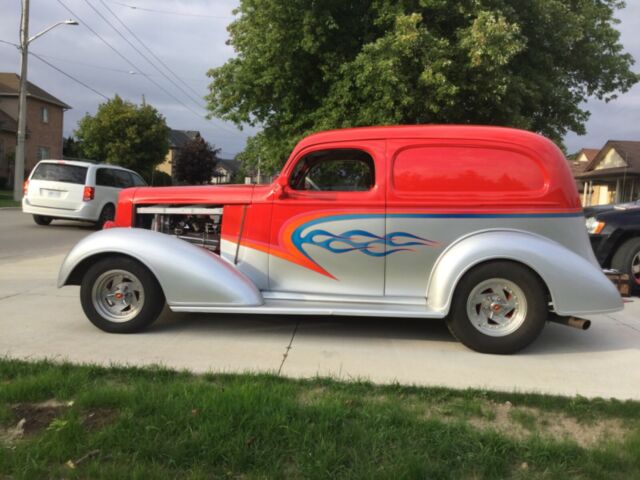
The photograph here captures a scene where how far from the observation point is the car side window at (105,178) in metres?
14.2

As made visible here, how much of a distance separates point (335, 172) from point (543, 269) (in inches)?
85.6

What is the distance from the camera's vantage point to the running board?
4664 millimetres

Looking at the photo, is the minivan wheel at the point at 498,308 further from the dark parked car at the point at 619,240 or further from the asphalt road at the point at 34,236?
the asphalt road at the point at 34,236

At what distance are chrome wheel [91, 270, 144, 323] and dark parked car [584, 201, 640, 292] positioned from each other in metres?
6.28

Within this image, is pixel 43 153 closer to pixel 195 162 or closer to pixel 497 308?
pixel 195 162

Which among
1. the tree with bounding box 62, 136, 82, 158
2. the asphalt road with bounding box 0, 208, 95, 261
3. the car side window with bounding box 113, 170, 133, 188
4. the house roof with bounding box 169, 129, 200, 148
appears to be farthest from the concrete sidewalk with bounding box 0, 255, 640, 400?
the house roof with bounding box 169, 129, 200, 148

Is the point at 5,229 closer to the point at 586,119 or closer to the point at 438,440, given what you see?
the point at 438,440

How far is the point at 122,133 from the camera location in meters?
34.4

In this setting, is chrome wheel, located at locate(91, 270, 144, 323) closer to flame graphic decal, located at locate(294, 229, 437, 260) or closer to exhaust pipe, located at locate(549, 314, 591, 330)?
flame graphic decal, located at locate(294, 229, 437, 260)

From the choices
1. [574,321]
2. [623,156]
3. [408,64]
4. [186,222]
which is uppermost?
[623,156]

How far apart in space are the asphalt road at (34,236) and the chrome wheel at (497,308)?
8008 mm

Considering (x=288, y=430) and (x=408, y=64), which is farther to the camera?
(x=408, y=64)

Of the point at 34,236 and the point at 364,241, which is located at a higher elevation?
the point at 364,241

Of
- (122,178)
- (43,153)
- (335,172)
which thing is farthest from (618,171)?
(43,153)
